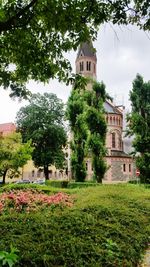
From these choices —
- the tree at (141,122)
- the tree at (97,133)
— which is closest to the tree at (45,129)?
the tree at (97,133)

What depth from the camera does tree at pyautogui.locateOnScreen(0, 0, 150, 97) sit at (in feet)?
19.0

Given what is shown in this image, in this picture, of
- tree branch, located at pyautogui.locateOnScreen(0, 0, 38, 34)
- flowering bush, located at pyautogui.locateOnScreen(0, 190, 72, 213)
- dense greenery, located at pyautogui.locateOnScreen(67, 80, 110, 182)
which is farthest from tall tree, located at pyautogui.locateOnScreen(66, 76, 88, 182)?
tree branch, located at pyautogui.locateOnScreen(0, 0, 38, 34)

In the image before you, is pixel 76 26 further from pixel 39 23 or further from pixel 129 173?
pixel 129 173

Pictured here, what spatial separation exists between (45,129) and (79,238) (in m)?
46.2

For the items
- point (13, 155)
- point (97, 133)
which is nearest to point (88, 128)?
point (97, 133)

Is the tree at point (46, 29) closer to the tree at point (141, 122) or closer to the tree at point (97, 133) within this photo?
the tree at point (141, 122)

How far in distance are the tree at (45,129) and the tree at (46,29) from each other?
44.4 metres

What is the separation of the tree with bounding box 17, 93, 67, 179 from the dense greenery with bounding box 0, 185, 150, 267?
4199 centimetres

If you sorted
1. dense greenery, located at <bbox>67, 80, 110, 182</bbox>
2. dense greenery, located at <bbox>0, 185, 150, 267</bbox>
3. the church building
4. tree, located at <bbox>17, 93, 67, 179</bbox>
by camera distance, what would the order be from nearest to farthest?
dense greenery, located at <bbox>0, 185, 150, 267</bbox> < dense greenery, located at <bbox>67, 80, 110, 182</bbox> < tree, located at <bbox>17, 93, 67, 179</bbox> < the church building

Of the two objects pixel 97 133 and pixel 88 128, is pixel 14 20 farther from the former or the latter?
pixel 88 128

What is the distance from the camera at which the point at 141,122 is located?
3278 centimetres

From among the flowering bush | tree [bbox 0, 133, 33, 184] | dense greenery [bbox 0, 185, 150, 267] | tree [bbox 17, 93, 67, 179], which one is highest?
tree [bbox 17, 93, 67, 179]

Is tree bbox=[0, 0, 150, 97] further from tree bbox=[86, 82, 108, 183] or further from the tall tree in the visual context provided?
the tall tree

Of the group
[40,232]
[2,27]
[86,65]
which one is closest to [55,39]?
[2,27]
